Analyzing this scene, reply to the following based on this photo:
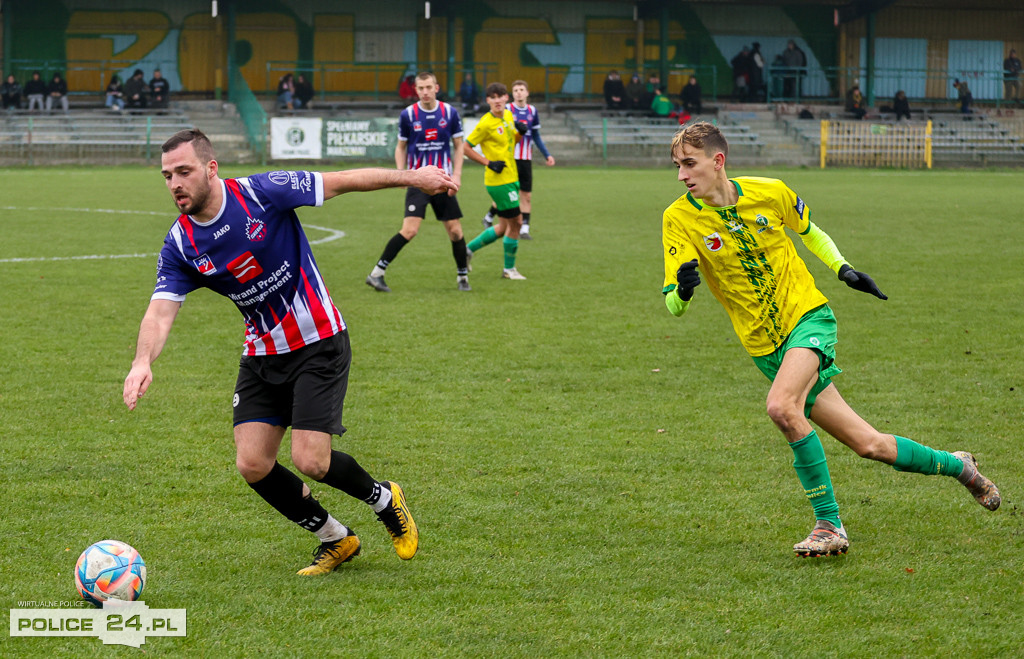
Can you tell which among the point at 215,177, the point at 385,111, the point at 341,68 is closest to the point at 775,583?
the point at 215,177

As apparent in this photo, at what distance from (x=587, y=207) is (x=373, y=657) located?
17.7m

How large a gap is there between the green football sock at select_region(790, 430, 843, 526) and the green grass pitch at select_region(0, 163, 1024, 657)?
0.75 ft

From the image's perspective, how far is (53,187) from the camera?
79.8ft

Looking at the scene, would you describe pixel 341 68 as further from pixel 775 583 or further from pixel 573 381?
pixel 775 583

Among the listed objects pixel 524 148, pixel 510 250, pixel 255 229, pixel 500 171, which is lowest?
pixel 510 250

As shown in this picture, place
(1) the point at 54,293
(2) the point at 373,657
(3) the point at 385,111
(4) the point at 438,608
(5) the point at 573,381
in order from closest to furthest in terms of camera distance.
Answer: (2) the point at 373,657
(4) the point at 438,608
(5) the point at 573,381
(1) the point at 54,293
(3) the point at 385,111

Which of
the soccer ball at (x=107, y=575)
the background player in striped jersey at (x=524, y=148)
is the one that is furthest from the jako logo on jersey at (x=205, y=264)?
the background player in striped jersey at (x=524, y=148)

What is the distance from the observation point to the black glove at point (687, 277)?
473 centimetres

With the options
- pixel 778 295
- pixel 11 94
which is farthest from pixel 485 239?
pixel 11 94

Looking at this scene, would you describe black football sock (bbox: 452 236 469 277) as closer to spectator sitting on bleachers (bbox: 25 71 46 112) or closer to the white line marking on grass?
the white line marking on grass

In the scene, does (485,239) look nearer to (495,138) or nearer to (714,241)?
(495,138)

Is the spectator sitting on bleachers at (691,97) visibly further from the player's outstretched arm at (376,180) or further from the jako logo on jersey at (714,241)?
the player's outstretched arm at (376,180)

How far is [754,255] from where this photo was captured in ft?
16.2

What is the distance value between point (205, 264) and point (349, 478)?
1012mm
